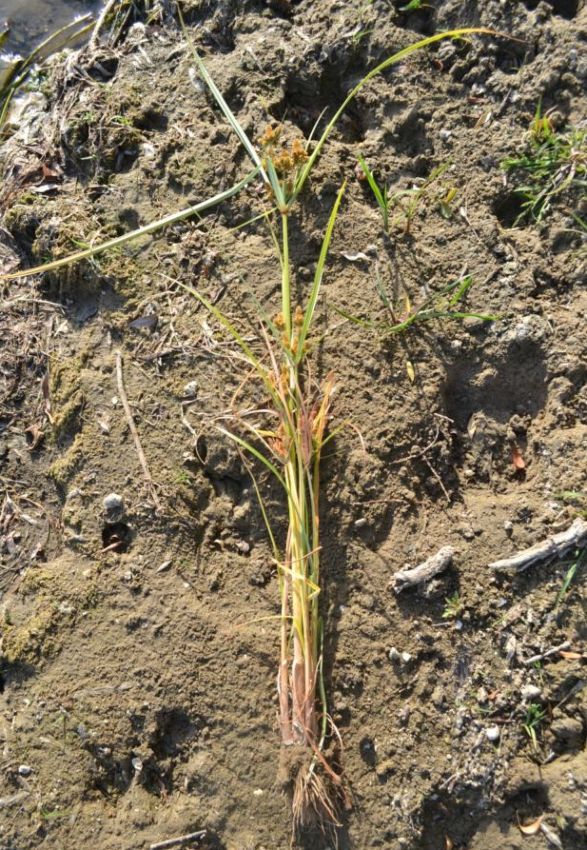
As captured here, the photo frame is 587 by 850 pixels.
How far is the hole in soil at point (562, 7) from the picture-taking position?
2516 millimetres

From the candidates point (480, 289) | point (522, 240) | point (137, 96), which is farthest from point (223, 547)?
point (137, 96)

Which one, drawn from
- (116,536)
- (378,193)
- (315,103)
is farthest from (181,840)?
(315,103)

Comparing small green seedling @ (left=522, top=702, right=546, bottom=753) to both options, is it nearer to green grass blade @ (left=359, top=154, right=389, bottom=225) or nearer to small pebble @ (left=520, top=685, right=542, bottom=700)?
small pebble @ (left=520, top=685, right=542, bottom=700)

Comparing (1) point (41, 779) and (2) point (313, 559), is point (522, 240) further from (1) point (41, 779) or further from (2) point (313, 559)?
(1) point (41, 779)

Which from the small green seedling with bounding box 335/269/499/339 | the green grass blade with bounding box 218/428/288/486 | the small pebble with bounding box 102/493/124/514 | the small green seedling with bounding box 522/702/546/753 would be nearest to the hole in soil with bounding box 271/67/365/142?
the small green seedling with bounding box 335/269/499/339

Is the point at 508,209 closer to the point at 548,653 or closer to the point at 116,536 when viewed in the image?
the point at 548,653

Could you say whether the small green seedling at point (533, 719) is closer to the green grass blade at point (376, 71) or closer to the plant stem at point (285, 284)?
the plant stem at point (285, 284)

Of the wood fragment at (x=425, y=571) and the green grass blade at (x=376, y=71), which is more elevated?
the green grass blade at (x=376, y=71)

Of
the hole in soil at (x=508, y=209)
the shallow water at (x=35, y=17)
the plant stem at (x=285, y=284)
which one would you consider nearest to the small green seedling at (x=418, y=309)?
the plant stem at (x=285, y=284)

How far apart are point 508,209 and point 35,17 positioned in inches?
114

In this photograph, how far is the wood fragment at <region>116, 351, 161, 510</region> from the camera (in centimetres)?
237

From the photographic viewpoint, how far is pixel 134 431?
8.00 feet

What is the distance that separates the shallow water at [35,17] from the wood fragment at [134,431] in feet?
7.37

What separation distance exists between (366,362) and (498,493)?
637mm
